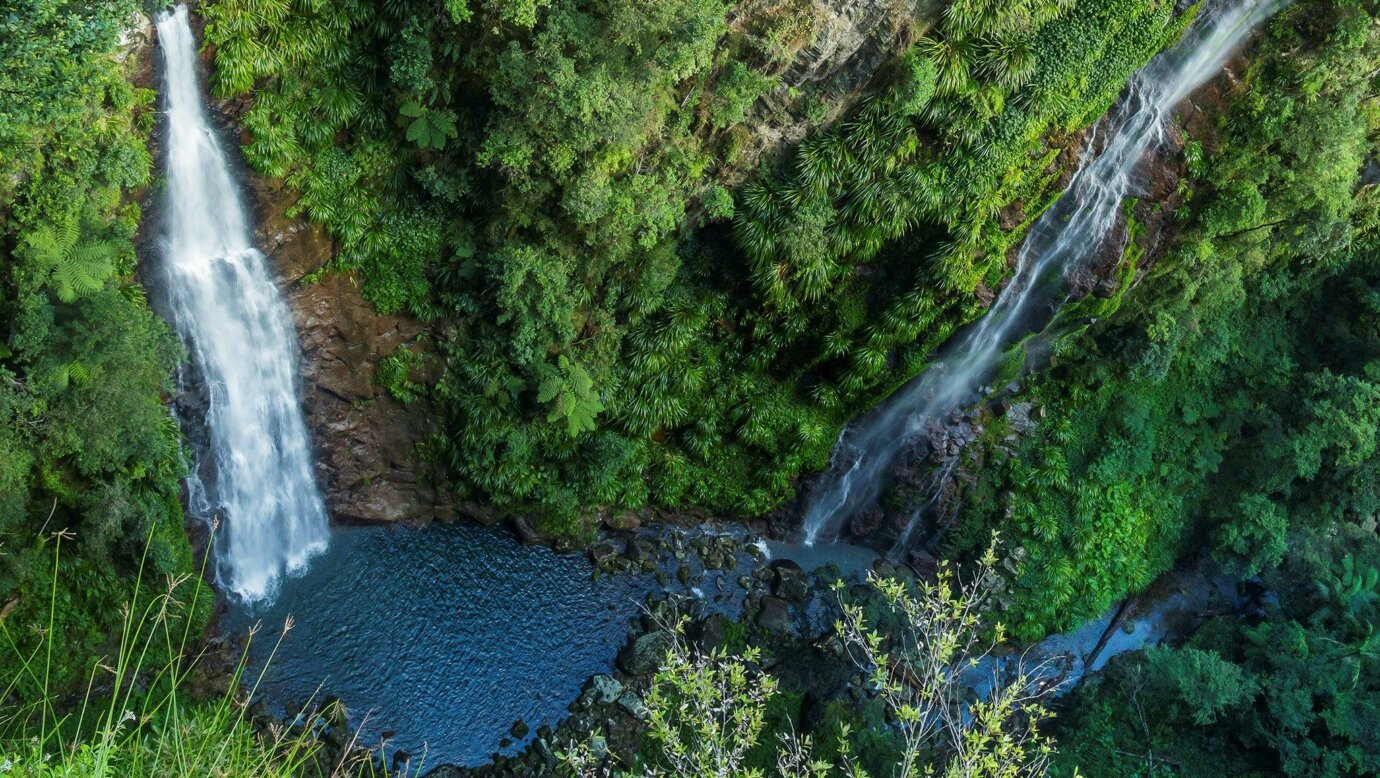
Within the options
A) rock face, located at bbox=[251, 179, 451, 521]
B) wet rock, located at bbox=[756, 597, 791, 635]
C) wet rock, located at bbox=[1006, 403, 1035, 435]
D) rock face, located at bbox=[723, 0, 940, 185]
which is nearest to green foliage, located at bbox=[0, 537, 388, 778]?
rock face, located at bbox=[251, 179, 451, 521]

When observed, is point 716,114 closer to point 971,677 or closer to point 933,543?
point 933,543

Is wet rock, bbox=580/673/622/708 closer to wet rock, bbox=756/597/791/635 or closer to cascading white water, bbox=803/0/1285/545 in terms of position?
wet rock, bbox=756/597/791/635

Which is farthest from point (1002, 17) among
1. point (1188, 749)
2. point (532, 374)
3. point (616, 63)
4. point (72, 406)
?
point (72, 406)

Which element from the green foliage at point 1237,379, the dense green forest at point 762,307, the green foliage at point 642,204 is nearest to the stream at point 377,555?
the dense green forest at point 762,307

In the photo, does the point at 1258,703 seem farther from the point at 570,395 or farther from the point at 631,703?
the point at 570,395

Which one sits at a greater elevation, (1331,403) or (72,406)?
(72,406)
